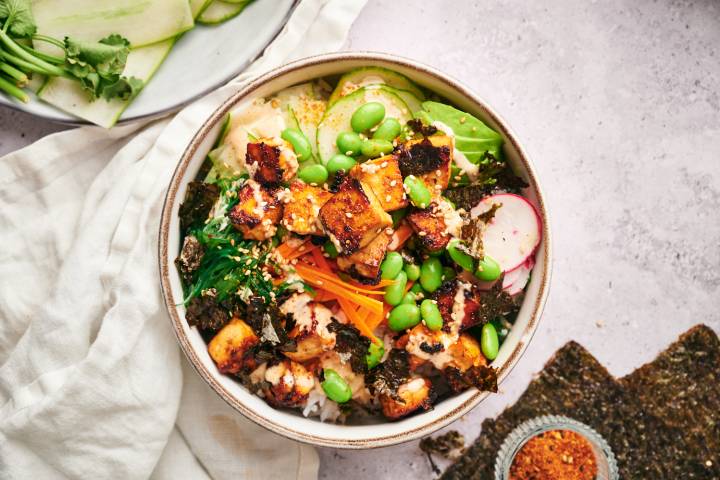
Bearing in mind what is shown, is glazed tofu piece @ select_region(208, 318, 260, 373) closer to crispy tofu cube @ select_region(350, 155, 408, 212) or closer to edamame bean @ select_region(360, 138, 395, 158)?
crispy tofu cube @ select_region(350, 155, 408, 212)

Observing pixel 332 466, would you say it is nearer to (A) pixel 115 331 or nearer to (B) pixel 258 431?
(B) pixel 258 431

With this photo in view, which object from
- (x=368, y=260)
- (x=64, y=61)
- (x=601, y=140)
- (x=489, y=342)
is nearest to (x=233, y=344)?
(x=368, y=260)

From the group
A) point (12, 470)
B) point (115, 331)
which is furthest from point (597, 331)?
point (12, 470)

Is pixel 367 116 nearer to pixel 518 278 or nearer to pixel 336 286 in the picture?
pixel 336 286

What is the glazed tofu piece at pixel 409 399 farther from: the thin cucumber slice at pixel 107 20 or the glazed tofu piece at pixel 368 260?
the thin cucumber slice at pixel 107 20

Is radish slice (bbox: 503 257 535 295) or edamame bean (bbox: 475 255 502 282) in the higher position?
edamame bean (bbox: 475 255 502 282)

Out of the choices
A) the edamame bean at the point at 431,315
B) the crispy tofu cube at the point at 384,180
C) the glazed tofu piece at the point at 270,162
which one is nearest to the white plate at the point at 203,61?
the glazed tofu piece at the point at 270,162

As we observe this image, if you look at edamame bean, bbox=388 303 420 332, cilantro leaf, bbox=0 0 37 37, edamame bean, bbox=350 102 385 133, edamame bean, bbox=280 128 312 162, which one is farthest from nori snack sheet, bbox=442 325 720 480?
cilantro leaf, bbox=0 0 37 37
